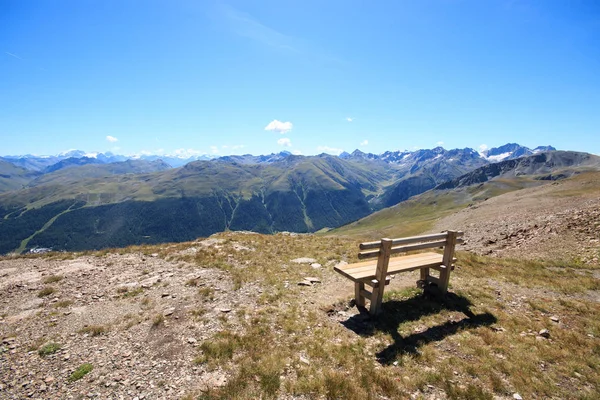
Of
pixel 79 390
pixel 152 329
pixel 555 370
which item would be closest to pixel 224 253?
pixel 152 329

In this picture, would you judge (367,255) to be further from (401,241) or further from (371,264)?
(371,264)

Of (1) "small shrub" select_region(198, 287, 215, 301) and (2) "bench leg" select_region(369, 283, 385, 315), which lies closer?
(2) "bench leg" select_region(369, 283, 385, 315)

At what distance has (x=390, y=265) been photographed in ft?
38.6

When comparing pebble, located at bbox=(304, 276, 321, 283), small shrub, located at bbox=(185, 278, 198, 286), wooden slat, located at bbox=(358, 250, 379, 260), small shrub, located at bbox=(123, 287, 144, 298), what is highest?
wooden slat, located at bbox=(358, 250, 379, 260)

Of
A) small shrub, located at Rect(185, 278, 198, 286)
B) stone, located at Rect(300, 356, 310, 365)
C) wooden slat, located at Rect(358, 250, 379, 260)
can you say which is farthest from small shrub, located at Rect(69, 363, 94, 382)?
wooden slat, located at Rect(358, 250, 379, 260)

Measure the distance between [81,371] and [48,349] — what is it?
2.06 meters

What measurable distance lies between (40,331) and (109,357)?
148 inches

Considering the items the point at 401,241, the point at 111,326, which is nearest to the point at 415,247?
the point at 401,241

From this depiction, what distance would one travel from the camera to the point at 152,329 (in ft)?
33.6

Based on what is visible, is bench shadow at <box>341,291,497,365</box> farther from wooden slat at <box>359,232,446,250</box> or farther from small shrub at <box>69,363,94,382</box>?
small shrub at <box>69,363,94,382</box>

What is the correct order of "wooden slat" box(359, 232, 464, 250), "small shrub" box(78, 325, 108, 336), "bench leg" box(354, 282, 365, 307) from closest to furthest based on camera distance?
"small shrub" box(78, 325, 108, 336) < "wooden slat" box(359, 232, 464, 250) < "bench leg" box(354, 282, 365, 307)

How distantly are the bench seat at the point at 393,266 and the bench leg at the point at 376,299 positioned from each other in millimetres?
457

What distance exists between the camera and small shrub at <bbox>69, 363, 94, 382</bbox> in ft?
25.9

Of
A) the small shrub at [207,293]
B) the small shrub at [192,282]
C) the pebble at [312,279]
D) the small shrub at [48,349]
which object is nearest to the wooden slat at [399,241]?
the pebble at [312,279]
